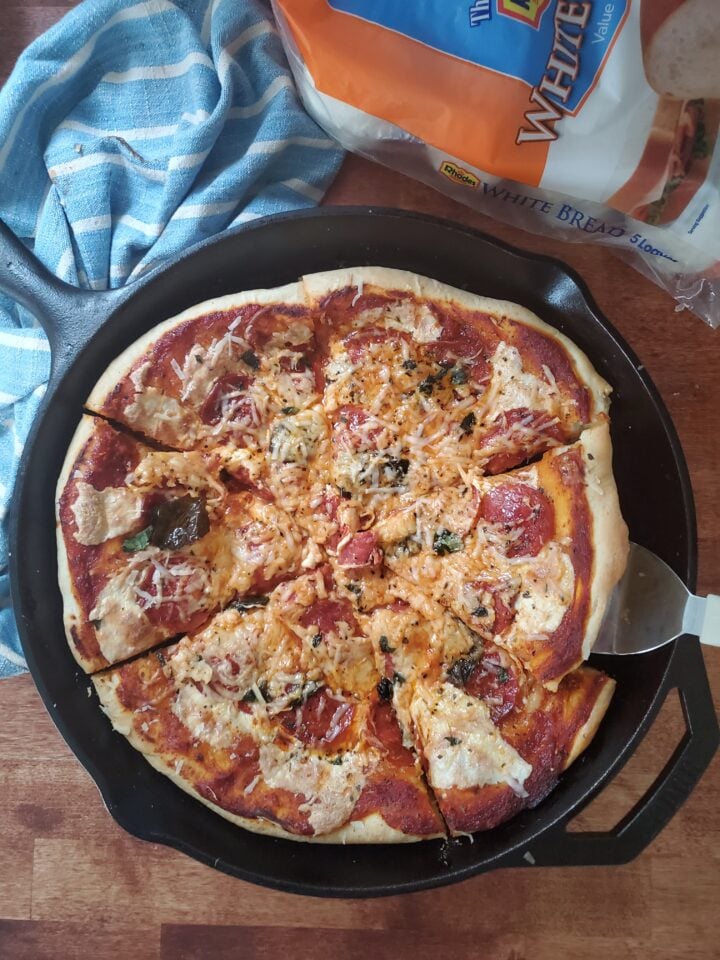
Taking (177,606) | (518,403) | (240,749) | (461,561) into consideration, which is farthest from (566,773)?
(177,606)

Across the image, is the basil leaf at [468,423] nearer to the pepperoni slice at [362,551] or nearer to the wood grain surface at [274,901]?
the pepperoni slice at [362,551]

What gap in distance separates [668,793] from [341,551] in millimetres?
917

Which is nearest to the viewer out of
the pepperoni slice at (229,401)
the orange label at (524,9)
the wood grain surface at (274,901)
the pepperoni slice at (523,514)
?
the orange label at (524,9)

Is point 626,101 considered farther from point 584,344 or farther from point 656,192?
point 584,344

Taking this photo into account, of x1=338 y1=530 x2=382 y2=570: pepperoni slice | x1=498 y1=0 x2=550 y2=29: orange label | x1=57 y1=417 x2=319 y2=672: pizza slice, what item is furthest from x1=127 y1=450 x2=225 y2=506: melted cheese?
x1=498 y1=0 x2=550 y2=29: orange label

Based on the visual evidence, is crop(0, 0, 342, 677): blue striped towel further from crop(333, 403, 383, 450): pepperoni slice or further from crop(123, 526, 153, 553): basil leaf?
crop(333, 403, 383, 450): pepperoni slice

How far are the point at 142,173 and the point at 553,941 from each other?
233 cm

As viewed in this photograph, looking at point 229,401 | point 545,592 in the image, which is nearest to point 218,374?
point 229,401

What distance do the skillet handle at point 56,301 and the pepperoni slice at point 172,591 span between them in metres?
0.52

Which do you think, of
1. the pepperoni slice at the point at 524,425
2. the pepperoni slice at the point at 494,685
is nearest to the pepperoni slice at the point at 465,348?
the pepperoni slice at the point at 524,425

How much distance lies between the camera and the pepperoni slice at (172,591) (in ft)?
5.84

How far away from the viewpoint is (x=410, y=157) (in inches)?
75.3

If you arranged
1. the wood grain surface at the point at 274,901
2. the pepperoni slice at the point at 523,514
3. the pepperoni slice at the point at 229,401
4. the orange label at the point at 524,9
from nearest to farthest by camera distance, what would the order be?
the orange label at the point at 524,9, the pepperoni slice at the point at 523,514, the pepperoni slice at the point at 229,401, the wood grain surface at the point at 274,901

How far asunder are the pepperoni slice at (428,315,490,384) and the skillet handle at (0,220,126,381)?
2.48 feet
